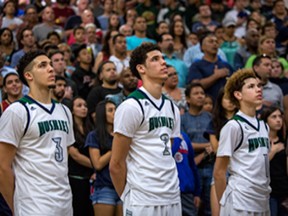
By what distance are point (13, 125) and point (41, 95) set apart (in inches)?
19.1

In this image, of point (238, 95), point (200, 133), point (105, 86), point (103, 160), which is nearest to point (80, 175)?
point (103, 160)

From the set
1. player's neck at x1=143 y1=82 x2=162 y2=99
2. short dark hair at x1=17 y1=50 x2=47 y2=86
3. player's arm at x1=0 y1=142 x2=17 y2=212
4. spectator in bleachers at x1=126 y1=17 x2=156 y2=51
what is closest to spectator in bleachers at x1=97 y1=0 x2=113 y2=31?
spectator in bleachers at x1=126 y1=17 x2=156 y2=51

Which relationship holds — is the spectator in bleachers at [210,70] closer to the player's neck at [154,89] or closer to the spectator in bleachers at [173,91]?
the spectator in bleachers at [173,91]

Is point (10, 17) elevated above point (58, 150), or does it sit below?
above

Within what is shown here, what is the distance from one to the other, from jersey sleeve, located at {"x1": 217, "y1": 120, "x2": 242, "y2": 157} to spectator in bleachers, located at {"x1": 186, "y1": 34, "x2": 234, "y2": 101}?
4.66 meters

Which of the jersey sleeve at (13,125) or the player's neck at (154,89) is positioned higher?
the player's neck at (154,89)

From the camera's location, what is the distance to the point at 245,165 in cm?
750

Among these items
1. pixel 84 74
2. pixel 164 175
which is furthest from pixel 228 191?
pixel 84 74

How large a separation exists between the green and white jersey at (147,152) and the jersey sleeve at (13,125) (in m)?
0.83

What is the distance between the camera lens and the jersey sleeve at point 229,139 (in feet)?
24.2

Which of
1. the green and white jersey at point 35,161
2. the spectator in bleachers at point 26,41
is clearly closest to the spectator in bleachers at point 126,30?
the spectator in bleachers at point 26,41

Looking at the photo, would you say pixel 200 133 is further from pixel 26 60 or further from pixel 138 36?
pixel 138 36

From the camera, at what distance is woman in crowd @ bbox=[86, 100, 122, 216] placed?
30.2ft

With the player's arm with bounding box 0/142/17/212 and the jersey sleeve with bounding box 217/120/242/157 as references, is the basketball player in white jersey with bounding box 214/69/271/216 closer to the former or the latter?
the jersey sleeve with bounding box 217/120/242/157
